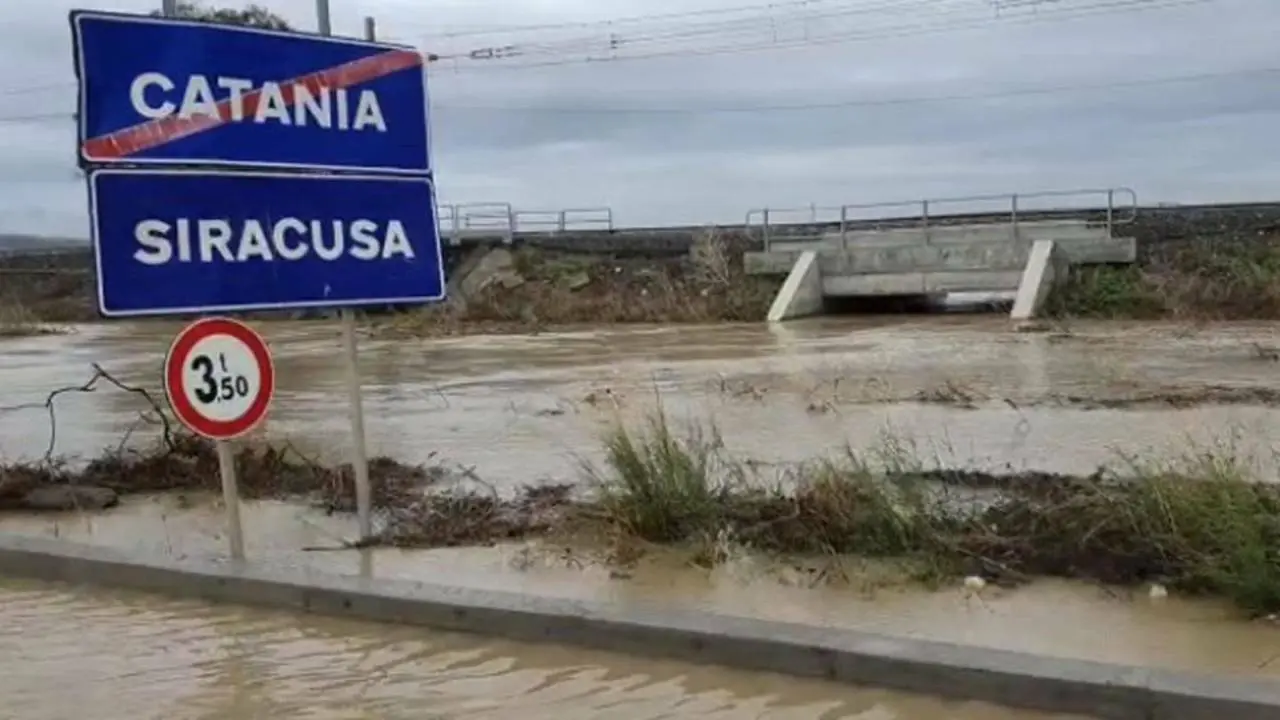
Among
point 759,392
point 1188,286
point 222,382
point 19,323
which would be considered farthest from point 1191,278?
point 19,323

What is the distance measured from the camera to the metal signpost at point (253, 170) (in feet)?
21.6

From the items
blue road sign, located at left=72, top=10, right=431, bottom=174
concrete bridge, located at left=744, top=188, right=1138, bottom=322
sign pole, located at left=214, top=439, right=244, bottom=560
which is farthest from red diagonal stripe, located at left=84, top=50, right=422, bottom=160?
concrete bridge, located at left=744, top=188, right=1138, bottom=322

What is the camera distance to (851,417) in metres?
14.0

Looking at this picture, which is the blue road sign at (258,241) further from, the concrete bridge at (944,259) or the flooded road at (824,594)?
the concrete bridge at (944,259)

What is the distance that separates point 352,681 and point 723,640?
4.52 feet

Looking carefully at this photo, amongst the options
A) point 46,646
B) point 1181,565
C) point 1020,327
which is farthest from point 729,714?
point 1020,327

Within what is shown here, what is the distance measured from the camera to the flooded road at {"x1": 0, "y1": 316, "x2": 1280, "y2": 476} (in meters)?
11.9

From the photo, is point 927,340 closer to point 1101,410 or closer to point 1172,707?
point 1101,410

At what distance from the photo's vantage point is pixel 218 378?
22.6 ft

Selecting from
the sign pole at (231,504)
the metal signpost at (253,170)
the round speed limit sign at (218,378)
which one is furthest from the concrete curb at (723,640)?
the metal signpost at (253,170)

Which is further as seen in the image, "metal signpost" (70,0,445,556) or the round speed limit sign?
the round speed limit sign

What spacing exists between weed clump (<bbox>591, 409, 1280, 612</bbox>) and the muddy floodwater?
0.23 metres

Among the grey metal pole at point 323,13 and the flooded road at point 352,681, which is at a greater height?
the grey metal pole at point 323,13

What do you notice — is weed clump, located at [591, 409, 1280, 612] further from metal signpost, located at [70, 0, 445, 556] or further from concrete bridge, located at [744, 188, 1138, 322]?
concrete bridge, located at [744, 188, 1138, 322]
